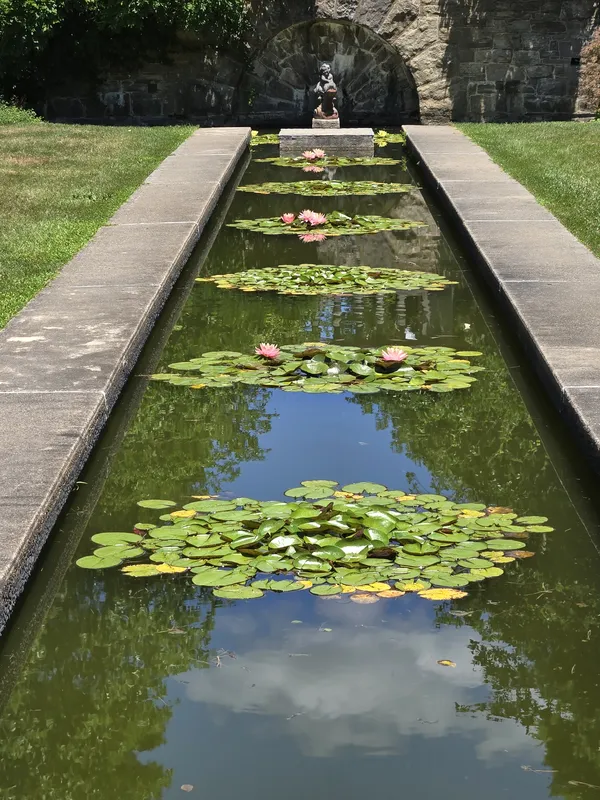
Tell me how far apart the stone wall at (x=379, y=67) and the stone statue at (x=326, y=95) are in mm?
1148

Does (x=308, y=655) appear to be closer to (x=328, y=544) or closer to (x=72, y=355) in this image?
(x=328, y=544)

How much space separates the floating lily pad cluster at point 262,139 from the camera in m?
15.8

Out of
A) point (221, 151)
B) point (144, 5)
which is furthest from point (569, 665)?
point (144, 5)

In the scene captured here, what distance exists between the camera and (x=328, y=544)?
3.73 m

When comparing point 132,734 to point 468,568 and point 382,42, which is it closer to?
point 468,568

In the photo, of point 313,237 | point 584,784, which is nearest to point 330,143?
point 313,237

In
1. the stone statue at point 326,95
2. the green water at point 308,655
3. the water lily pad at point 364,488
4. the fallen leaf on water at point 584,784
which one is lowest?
the fallen leaf on water at point 584,784

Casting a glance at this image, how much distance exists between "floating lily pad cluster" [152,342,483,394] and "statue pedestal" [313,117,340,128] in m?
10.4

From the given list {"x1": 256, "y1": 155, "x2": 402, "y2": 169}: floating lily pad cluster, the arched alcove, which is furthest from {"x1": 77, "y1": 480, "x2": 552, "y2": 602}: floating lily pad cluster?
the arched alcove

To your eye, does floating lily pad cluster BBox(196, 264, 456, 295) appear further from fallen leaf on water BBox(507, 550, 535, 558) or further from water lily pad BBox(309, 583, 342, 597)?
water lily pad BBox(309, 583, 342, 597)

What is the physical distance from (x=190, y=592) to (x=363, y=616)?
0.50m


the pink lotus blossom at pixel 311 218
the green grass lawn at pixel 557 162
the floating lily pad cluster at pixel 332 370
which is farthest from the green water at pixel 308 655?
the pink lotus blossom at pixel 311 218

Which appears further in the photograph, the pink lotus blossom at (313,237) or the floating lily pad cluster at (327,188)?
the floating lily pad cluster at (327,188)

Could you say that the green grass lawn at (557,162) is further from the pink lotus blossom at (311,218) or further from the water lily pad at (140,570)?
the water lily pad at (140,570)
